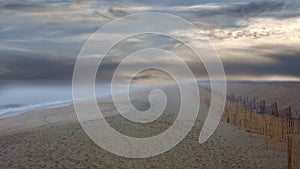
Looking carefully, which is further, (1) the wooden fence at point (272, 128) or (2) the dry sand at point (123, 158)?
A: (1) the wooden fence at point (272, 128)

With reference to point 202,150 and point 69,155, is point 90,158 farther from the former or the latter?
point 202,150

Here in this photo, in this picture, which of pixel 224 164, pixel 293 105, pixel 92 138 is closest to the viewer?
pixel 224 164

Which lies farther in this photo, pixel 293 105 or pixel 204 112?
pixel 293 105

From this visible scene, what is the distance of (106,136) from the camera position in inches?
893

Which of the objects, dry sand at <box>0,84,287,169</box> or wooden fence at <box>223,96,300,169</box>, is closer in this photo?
dry sand at <box>0,84,287,169</box>

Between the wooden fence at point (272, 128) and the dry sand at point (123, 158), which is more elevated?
the wooden fence at point (272, 128)

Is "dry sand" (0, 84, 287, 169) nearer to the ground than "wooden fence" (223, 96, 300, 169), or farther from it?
nearer to the ground

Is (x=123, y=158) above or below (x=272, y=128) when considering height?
below

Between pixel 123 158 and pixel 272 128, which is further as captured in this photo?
pixel 272 128

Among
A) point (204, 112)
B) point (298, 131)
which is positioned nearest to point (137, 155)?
point (298, 131)

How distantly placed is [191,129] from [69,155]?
374 inches

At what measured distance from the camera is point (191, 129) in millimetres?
25844

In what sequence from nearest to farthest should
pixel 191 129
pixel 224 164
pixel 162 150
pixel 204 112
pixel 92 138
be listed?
pixel 224 164, pixel 162 150, pixel 92 138, pixel 191 129, pixel 204 112

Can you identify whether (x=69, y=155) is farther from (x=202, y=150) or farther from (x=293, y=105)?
(x=293, y=105)
